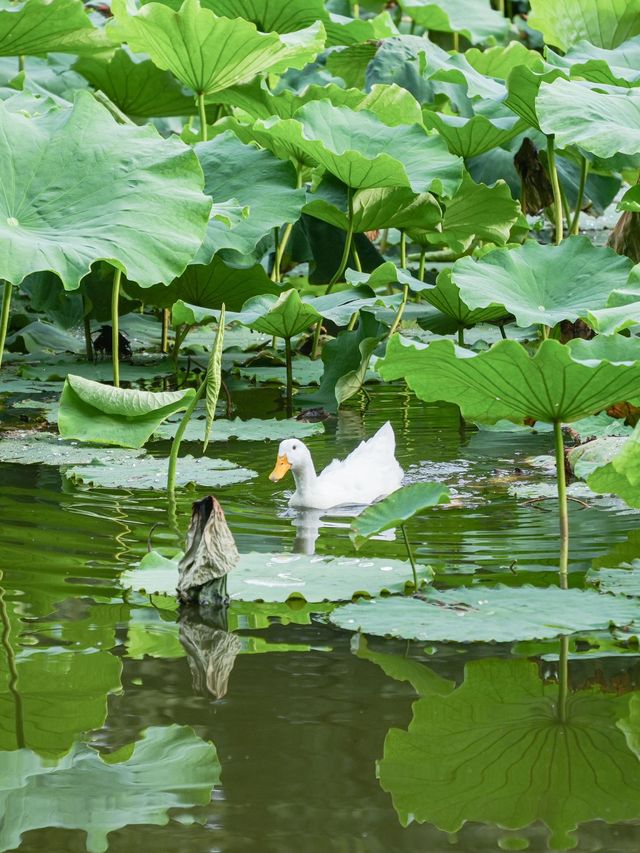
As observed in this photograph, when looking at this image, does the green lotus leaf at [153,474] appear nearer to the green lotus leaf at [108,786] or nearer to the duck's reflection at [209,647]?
the duck's reflection at [209,647]

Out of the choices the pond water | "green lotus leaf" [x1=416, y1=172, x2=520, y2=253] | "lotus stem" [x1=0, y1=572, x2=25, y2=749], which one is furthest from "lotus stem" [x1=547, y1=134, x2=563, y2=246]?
"lotus stem" [x1=0, y1=572, x2=25, y2=749]

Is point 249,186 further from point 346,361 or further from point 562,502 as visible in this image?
point 562,502

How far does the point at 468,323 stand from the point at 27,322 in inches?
95.4

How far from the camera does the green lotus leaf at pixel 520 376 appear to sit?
2424 mm

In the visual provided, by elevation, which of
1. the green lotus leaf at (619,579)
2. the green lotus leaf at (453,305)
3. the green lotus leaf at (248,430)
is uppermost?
the green lotus leaf at (453,305)

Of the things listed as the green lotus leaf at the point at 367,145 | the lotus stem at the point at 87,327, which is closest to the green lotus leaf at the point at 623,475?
the green lotus leaf at the point at 367,145

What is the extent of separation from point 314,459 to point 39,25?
1.98 metres

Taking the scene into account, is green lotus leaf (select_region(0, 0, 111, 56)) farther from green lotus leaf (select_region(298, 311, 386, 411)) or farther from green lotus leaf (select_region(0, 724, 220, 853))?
green lotus leaf (select_region(0, 724, 220, 853))

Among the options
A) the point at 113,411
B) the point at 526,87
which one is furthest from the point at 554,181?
the point at 113,411

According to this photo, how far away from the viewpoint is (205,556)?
2520 mm

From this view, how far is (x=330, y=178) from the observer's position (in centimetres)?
504

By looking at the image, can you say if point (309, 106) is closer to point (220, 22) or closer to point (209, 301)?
point (220, 22)

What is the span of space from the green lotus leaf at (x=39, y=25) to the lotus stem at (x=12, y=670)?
2.80 metres

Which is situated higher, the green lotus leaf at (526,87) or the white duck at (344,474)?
the green lotus leaf at (526,87)
